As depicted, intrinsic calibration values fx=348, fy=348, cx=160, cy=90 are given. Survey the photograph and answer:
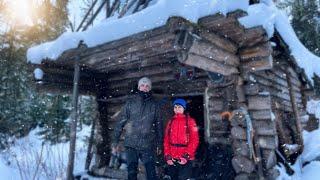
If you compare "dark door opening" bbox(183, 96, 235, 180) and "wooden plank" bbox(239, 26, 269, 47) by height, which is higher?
"wooden plank" bbox(239, 26, 269, 47)

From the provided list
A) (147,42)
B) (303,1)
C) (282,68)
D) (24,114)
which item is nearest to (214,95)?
(147,42)

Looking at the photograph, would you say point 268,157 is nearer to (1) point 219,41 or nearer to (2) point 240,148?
(2) point 240,148

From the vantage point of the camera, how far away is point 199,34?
5195mm

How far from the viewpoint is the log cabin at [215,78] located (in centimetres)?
551

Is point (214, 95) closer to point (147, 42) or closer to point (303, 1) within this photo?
point (147, 42)

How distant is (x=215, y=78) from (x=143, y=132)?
1802 millimetres

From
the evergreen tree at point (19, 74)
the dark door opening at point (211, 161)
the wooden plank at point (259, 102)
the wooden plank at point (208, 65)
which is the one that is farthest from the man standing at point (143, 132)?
the evergreen tree at point (19, 74)

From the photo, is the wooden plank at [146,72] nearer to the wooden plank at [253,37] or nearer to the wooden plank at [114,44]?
the wooden plank at [114,44]

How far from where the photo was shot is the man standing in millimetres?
6273

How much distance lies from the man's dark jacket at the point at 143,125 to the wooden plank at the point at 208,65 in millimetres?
1307

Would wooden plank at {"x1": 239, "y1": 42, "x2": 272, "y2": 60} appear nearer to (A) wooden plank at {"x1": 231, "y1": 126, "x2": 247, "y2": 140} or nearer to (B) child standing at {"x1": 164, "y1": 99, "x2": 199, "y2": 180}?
→ (A) wooden plank at {"x1": 231, "y1": 126, "x2": 247, "y2": 140}

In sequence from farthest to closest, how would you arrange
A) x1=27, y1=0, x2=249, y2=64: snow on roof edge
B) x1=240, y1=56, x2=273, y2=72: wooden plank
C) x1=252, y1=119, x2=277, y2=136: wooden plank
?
x1=252, y1=119, x2=277, y2=136: wooden plank < x1=240, y1=56, x2=273, y2=72: wooden plank < x1=27, y1=0, x2=249, y2=64: snow on roof edge

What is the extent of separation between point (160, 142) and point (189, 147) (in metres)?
0.65

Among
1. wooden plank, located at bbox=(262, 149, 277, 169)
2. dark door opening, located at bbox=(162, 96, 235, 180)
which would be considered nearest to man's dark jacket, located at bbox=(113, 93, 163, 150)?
dark door opening, located at bbox=(162, 96, 235, 180)
